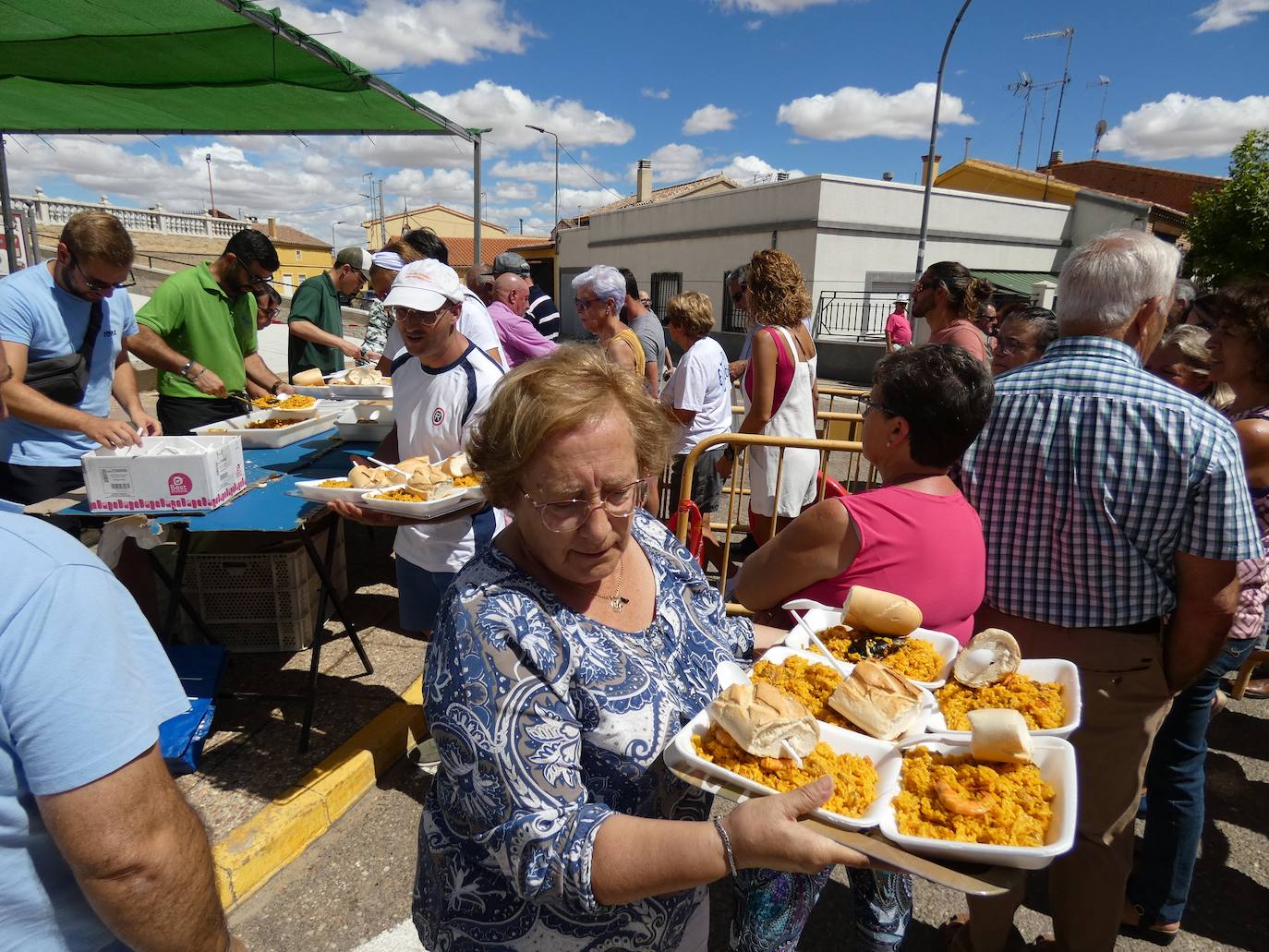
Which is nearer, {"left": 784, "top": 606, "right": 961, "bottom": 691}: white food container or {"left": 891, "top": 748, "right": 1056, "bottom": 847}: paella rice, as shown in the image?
{"left": 891, "top": 748, "right": 1056, "bottom": 847}: paella rice

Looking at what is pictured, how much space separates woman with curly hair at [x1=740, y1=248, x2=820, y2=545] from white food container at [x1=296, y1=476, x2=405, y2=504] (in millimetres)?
2108

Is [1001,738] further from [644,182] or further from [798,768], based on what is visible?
[644,182]

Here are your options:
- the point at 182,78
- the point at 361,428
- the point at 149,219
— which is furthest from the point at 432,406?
the point at 149,219

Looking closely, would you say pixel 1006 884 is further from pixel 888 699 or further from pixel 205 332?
pixel 205 332

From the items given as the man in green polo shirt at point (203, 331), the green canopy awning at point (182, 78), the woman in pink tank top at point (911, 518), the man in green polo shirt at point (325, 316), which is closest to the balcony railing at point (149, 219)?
the green canopy awning at point (182, 78)

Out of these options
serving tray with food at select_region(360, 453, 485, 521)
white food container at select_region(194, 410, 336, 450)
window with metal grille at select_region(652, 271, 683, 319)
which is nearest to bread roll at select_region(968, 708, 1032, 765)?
serving tray with food at select_region(360, 453, 485, 521)

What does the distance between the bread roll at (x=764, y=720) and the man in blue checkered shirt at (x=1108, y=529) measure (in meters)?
1.06

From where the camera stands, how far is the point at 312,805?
2.79 m

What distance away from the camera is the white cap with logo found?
275cm

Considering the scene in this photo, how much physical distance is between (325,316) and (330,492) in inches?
152

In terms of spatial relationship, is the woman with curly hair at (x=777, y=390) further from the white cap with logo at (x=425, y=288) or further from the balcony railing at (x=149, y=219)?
the balcony railing at (x=149, y=219)

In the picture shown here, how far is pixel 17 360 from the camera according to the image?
3.08 meters

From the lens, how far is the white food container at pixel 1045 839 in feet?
3.71

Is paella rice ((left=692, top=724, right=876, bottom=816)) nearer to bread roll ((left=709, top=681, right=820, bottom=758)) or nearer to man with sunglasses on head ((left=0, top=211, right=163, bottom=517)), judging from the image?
bread roll ((left=709, top=681, right=820, bottom=758))
